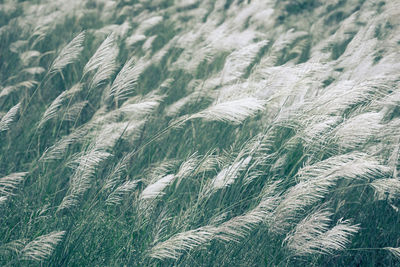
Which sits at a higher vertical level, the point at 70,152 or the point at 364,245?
the point at 70,152

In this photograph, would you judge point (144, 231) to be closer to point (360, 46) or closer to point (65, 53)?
point (65, 53)

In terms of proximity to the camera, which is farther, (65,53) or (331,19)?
(331,19)

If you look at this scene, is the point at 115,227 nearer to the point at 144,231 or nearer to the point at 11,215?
the point at 144,231

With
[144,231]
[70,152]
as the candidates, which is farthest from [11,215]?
[144,231]

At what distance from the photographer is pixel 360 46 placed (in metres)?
2.74

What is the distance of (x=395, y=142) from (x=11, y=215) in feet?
7.14

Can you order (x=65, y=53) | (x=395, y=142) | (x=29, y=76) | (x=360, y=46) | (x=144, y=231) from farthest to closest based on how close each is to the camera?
(x=29, y=76) → (x=360, y=46) → (x=65, y=53) → (x=395, y=142) → (x=144, y=231)

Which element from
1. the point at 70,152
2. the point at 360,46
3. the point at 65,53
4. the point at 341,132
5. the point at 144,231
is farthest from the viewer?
the point at 360,46

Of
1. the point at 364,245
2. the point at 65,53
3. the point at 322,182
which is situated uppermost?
the point at 65,53

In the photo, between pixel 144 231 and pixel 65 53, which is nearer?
pixel 144 231

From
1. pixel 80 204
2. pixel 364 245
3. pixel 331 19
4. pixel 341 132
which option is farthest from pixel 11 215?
pixel 331 19

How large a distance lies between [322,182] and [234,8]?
13.7ft

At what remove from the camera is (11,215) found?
2.10m

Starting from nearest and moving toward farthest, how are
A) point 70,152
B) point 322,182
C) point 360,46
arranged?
point 322,182
point 70,152
point 360,46
